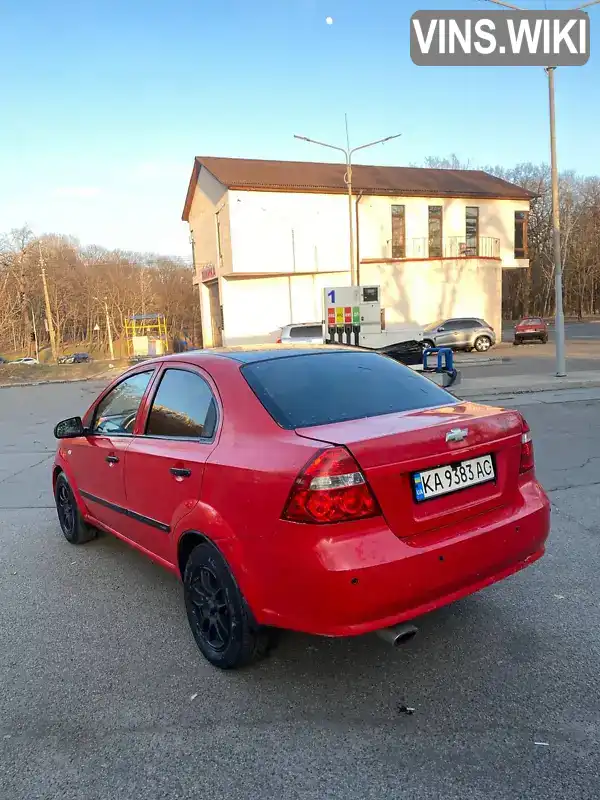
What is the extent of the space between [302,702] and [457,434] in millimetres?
1408

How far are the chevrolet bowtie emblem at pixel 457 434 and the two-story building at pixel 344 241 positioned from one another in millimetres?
28825

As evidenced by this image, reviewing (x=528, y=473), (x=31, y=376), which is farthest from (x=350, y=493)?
(x=31, y=376)

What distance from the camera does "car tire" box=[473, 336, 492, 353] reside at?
28402 mm

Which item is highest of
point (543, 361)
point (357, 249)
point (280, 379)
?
point (357, 249)

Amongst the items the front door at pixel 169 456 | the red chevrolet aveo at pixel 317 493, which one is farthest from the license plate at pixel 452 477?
the front door at pixel 169 456

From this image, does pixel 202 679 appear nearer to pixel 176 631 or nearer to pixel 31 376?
pixel 176 631

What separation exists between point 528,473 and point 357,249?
29.4 metres

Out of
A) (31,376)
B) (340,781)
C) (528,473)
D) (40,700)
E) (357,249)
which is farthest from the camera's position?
(357,249)

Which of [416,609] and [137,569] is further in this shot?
[137,569]

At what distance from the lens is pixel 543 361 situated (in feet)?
69.6

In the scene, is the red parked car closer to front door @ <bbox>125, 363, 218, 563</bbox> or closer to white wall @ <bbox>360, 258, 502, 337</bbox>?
white wall @ <bbox>360, 258, 502, 337</bbox>

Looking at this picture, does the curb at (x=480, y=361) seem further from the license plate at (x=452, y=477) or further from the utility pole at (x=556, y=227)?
the license plate at (x=452, y=477)

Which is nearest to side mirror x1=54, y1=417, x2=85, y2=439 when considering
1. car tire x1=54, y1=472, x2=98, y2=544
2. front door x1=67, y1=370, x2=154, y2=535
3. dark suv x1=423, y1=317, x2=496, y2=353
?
front door x1=67, y1=370, x2=154, y2=535

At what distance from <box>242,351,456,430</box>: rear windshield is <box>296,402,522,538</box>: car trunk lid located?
14 cm
